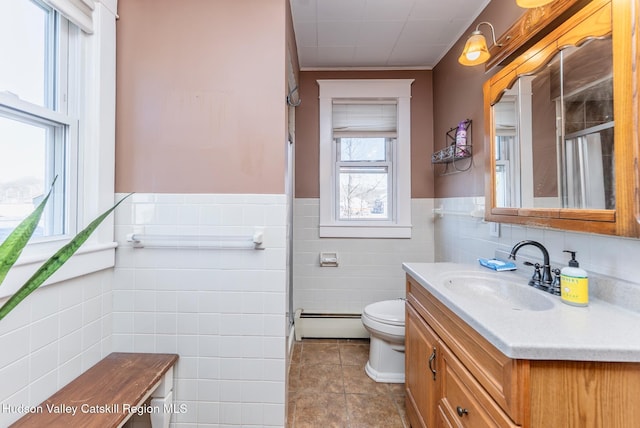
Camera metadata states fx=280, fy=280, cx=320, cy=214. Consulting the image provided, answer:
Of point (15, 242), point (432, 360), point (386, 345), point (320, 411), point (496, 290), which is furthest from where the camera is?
point (386, 345)

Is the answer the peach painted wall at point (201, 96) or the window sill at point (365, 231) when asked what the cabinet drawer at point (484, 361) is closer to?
the peach painted wall at point (201, 96)

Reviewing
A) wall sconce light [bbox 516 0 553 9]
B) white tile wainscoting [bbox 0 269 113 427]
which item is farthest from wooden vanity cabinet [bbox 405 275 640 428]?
white tile wainscoting [bbox 0 269 113 427]

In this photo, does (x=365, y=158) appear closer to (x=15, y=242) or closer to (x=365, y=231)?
(x=365, y=231)

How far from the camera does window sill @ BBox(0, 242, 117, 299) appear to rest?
3.04ft

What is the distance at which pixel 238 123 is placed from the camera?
Answer: 4.55 feet

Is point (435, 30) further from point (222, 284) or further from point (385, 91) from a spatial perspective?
point (222, 284)

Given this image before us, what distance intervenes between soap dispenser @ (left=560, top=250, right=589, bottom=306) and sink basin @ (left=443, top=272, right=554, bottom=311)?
81mm

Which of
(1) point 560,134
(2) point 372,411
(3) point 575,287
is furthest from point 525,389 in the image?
(2) point 372,411

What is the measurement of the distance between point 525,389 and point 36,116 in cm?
188

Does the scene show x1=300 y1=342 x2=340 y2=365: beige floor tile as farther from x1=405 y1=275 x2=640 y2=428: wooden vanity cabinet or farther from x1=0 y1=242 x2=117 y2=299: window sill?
x1=0 y1=242 x2=117 y2=299: window sill

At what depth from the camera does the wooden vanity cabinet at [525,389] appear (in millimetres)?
687

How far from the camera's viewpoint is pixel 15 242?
692 mm

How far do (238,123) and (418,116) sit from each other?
177 cm

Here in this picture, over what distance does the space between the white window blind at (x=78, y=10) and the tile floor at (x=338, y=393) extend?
7.20 ft
